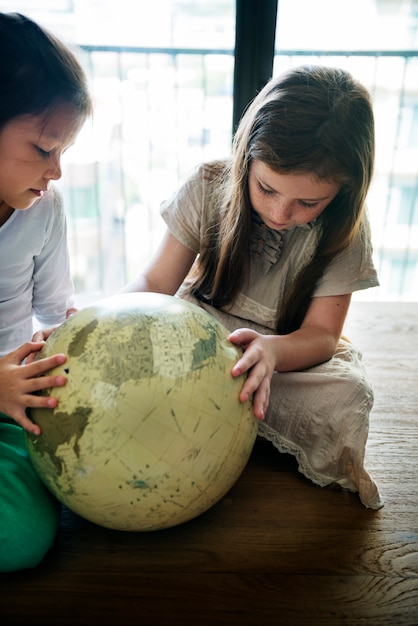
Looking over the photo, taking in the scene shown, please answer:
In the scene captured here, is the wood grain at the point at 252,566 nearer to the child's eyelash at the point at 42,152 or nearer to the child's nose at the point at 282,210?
the child's nose at the point at 282,210

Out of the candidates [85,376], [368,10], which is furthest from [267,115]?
[368,10]

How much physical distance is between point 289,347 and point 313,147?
487 mm

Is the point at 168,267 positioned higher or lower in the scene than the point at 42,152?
lower

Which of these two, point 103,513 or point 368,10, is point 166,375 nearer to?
point 103,513

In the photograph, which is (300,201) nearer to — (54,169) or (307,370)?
(307,370)

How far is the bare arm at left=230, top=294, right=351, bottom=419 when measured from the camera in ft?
3.61

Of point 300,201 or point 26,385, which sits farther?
point 300,201

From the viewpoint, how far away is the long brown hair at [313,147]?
116cm

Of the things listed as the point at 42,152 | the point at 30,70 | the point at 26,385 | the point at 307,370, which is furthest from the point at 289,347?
the point at 30,70

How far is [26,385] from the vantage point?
1.01 metres

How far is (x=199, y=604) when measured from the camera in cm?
103

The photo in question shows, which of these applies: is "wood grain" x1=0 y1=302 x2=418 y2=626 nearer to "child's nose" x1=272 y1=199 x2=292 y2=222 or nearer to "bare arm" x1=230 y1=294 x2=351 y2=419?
"bare arm" x1=230 y1=294 x2=351 y2=419

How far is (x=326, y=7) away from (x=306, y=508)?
254 centimetres

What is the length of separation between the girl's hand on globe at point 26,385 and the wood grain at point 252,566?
13.2 inches
